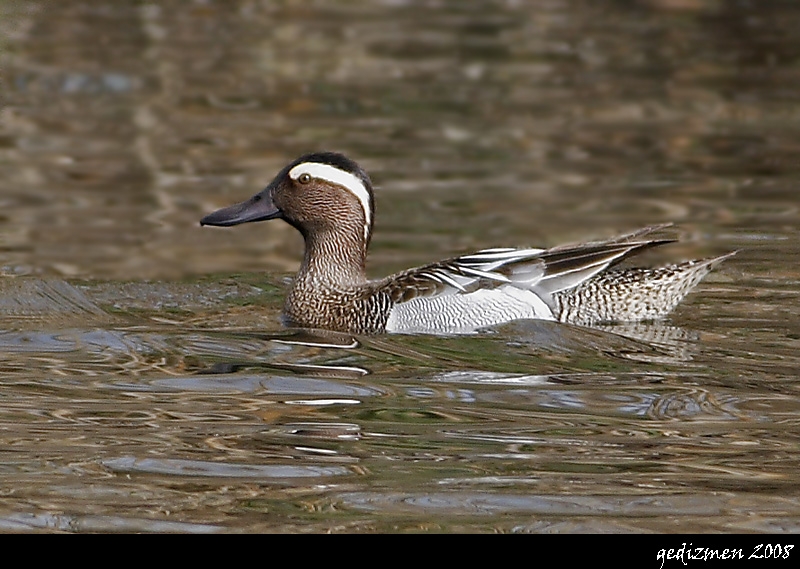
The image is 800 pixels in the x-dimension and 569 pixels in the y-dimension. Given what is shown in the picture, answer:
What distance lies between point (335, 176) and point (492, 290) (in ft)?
3.69

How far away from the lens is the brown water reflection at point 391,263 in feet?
16.9

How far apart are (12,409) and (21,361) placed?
93cm

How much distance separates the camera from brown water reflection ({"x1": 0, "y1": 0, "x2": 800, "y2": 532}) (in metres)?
5.15

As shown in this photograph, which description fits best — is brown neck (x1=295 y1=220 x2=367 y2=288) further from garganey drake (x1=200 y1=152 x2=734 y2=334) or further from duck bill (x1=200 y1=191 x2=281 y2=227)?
duck bill (x1=200 y1=191 x2=281 y2=227)

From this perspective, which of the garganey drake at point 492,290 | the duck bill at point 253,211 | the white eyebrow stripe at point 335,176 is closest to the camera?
the garganey drake at point 492,290

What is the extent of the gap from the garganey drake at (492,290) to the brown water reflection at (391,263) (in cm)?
18

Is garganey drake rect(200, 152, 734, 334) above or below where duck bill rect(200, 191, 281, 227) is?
below

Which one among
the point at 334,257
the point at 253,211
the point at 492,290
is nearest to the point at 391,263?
the point at 334,257

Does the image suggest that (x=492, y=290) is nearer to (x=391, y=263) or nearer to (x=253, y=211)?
(x=253, y=211)

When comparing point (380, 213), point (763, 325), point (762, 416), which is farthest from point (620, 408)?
point (380, 213)

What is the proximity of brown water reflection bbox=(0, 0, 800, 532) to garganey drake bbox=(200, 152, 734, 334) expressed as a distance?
0.60 feet

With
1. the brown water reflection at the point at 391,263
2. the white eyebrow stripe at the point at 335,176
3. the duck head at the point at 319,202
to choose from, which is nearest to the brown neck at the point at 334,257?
the duck head at the point at 319,202

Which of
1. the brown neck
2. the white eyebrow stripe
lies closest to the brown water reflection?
the brown neck

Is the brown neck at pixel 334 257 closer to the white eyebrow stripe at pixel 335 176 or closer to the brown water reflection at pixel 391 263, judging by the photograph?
the white eyebrow stripe at pixel 335 176
